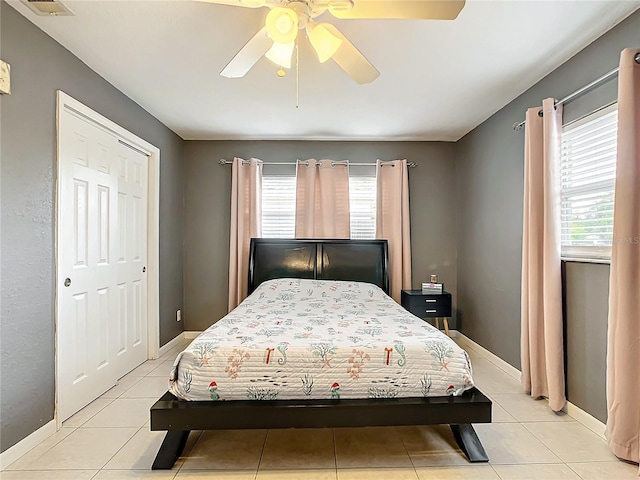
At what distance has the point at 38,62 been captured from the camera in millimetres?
2195

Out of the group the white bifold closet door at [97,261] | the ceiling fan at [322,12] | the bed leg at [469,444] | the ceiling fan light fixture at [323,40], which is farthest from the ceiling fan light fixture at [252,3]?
the bed leg at [469,444]

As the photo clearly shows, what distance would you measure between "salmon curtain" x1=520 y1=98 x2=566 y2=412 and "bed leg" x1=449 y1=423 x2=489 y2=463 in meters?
0.85

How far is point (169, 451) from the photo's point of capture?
77.6 inches

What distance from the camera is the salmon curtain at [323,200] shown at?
14.4 ft

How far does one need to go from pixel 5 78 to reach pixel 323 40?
5.33 ft

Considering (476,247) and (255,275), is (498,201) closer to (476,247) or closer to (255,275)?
(476,247)

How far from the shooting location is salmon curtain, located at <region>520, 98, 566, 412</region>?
2.51 metres

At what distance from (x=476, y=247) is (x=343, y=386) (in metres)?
2.64

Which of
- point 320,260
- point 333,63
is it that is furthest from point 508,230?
point 333,63

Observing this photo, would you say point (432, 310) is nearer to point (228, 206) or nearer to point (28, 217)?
point (228, 206)

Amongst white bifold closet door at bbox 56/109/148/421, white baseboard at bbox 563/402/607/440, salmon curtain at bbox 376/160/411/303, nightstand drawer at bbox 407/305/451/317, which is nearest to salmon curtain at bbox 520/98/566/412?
white baseboard at bbox 563/402/607/440

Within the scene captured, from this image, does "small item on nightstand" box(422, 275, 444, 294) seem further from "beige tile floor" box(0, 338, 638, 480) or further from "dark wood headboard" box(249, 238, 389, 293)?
"beige tile floor" box(0, 338, 638, 480)

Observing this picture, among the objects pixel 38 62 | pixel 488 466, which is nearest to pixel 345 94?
pixel 38 62

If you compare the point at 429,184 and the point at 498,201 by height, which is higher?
the point at 429,184
